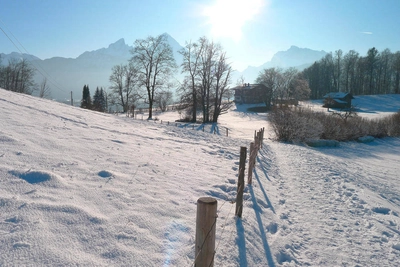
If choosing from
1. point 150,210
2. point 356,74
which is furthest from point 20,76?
point 356,74

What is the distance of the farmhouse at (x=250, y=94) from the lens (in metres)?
65.1

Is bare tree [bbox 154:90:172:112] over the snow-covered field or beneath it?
over

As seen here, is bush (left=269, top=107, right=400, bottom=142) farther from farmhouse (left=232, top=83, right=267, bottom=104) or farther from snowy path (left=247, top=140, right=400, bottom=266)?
farmhouse (left=232, top=83, right=267, bottom=104)

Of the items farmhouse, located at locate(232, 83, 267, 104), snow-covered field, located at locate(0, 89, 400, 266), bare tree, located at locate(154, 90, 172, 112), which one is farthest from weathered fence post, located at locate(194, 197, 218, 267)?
farmhouse, located at locate(232, 83, 267, 104)

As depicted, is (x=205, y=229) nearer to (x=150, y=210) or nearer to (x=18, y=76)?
(x=150, y=210)

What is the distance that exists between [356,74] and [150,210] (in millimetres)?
87522

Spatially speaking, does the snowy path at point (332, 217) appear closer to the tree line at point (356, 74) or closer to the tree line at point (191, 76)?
the tree line at point (191, 76)

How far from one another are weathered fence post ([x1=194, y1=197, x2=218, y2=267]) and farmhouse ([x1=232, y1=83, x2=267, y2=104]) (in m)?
65.2

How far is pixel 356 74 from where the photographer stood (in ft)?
240

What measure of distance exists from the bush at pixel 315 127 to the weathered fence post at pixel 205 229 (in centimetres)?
1946

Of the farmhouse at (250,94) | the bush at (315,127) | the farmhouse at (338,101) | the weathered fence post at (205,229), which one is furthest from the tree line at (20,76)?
the farmhouse at (338,101)

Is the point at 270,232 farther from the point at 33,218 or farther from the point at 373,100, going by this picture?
the point at 373,100

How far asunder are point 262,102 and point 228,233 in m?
66.4

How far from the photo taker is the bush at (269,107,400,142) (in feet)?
65.9
